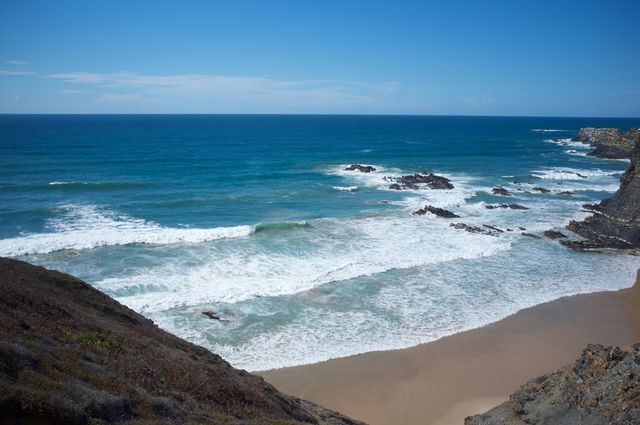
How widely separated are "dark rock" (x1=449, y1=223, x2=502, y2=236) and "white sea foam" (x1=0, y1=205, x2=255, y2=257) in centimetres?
1471

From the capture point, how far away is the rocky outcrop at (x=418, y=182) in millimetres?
47031

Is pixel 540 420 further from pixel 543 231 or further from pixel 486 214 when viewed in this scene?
pixel 486 214

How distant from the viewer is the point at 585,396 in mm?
9234

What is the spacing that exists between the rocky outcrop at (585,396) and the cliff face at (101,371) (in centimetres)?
426

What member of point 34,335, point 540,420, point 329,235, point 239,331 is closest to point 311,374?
point 239,331

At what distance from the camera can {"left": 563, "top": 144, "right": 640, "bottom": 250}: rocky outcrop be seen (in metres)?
29.3

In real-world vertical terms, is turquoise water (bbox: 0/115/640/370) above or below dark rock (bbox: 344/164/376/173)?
below

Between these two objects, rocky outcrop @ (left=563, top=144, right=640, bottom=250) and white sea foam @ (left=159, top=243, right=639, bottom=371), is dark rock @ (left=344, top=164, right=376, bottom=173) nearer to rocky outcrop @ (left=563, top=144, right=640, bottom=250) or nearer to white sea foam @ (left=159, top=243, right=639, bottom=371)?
rocky outcrop @ (left=563, top=144, right=640, bottom=250)

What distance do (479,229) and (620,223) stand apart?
900cm

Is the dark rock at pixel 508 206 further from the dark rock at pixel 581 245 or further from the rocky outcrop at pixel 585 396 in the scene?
the rocky outcrop at pixel 585 396

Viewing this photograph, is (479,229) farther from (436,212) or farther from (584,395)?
(584,395)

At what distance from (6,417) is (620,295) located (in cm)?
2473

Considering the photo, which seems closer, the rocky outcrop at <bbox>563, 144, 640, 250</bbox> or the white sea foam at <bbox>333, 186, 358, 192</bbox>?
the rocky outcrop at <bbox>563, 144, 640, 250</bbox>

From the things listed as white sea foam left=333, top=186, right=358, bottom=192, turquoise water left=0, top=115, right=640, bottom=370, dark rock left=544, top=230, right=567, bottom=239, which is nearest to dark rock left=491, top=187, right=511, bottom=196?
turquoise water left=0, top=115, right=640, bottom=370
